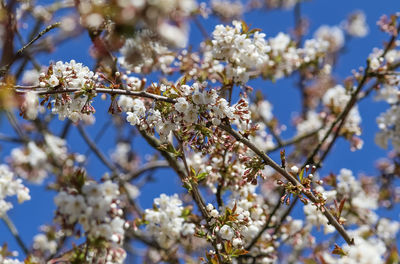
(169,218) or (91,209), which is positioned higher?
(169,218)

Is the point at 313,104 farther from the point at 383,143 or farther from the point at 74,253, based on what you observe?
the point at 74,253

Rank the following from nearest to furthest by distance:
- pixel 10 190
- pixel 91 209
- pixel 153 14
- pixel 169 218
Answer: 1. pixel 153 14
2. pixel 91 209
3. pixel 169 218
4. pixel 10 190

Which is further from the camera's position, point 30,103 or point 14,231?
point 14,231

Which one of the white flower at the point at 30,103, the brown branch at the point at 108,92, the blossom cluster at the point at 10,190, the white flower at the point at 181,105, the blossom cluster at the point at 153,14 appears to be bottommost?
the blossom cluster at the point at 153,14

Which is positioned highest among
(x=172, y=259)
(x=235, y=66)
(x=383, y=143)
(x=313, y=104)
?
(x=313, y=104)

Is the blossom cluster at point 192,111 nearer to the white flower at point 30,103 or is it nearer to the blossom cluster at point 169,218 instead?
the white flower at point 30,103

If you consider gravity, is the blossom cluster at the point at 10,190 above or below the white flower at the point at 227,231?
above

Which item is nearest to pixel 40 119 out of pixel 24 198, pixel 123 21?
pixel 24 198

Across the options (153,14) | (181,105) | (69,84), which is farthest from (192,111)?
(153,14)

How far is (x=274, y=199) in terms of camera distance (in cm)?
673

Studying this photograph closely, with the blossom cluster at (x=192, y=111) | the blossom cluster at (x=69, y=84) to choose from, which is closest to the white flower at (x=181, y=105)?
the blossom cluster at (x=192, y=111)

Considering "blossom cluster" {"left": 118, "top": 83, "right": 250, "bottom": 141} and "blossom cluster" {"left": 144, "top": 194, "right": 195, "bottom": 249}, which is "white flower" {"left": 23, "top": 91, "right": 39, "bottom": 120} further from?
"blossom cluster" {"left": 144, "top": 194, "right": 195, "bottom": 249}

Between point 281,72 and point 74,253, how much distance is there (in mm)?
3292

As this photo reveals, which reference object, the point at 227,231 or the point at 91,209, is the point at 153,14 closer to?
the point at 91,209
